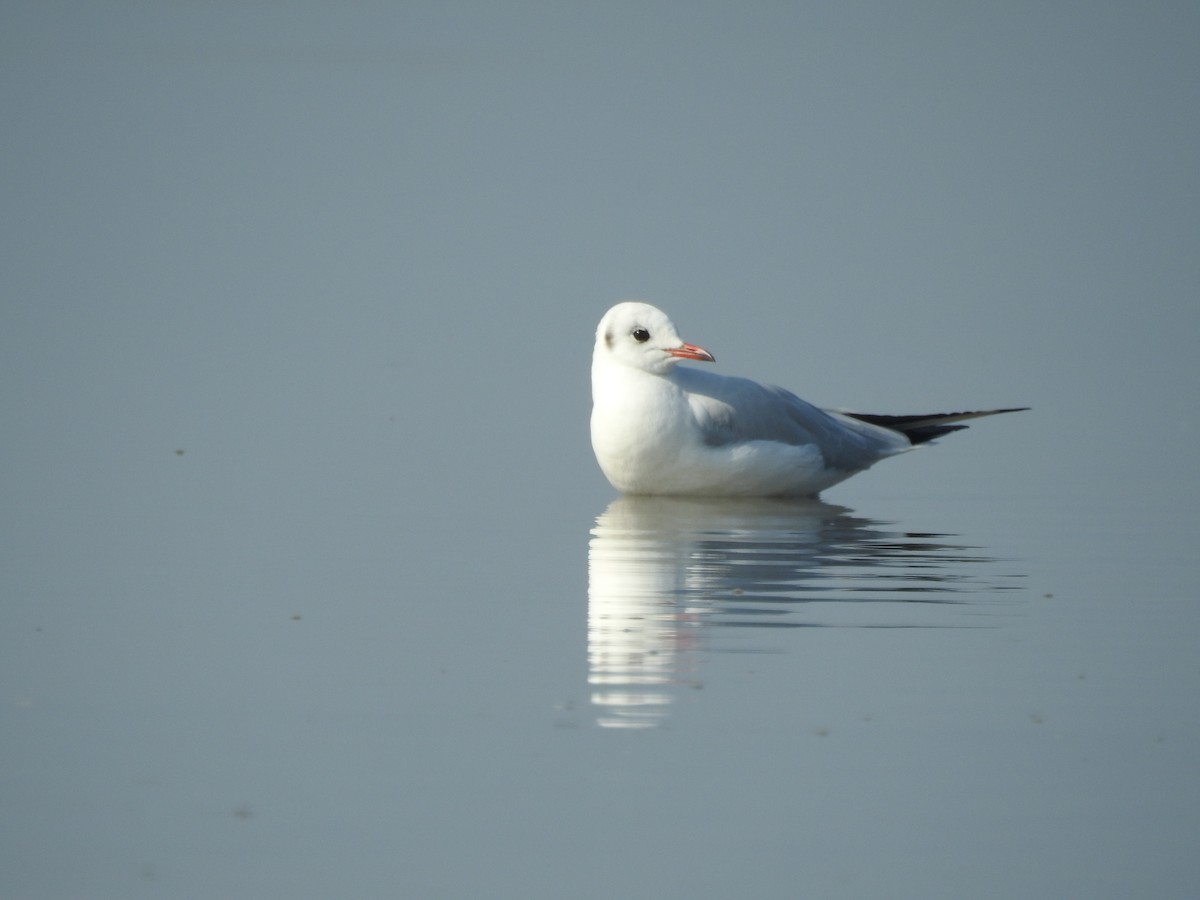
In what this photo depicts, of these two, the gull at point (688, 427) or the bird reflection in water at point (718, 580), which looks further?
the gull at point (688, 427)

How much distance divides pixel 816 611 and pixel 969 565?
1.27 meters

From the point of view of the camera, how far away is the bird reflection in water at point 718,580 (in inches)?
203

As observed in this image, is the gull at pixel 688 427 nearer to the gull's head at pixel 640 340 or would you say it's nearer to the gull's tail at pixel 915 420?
the gull's head at pixel 640 340

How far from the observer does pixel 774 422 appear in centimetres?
910

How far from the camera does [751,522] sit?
811 cm

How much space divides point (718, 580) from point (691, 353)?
2.67 meters

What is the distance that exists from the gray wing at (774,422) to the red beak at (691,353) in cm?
17

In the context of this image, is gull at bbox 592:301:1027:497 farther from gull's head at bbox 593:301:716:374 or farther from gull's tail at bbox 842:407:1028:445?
gull's tail at bbox 842:407:1028:445

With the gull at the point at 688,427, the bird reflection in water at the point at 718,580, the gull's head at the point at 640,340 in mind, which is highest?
the gull's head at the point at 640,340

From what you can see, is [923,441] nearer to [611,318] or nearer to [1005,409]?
[1005,409]

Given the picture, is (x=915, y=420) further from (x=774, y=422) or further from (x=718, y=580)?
(x=718, y=580)

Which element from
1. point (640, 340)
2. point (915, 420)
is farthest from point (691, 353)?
point (915, 420)

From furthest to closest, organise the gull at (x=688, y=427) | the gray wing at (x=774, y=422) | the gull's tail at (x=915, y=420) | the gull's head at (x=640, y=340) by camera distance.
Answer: the gull's tail at (x=915, y=420) → the gull's head at (x=640, y=340) → the gray wing at (x=774, y=422) → the gull at (x=688, y=427)

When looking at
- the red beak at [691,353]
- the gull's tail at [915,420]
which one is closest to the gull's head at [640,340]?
the red beak at [691,353]
